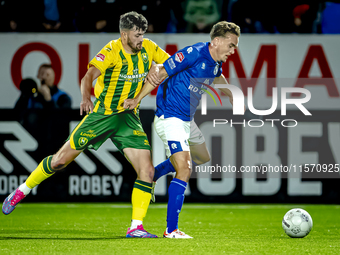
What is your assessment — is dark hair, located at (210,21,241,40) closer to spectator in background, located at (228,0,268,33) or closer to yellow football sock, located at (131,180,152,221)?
yellow football sock, located at (131,180,152,221)

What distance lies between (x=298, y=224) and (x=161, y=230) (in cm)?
136

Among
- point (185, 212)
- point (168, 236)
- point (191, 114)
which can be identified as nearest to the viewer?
point (168, 236)

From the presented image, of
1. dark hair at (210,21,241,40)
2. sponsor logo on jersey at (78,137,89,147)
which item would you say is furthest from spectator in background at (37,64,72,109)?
dark hair at (210,21,241,40)

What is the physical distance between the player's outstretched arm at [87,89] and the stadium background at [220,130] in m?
3.33

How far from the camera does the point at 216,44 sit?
4.44 m

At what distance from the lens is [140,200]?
175 inches

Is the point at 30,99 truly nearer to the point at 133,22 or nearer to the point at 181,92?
the point at 133,22

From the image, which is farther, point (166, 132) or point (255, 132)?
point (255, 132)

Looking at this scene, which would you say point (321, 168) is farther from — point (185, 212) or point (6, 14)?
point (6, 14)

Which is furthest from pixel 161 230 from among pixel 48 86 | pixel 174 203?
pixel 48 86

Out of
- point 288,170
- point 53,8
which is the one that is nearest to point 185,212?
point 288,170

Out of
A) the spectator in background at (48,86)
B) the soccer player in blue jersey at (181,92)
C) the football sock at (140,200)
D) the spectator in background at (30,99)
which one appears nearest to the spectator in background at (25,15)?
the spectator in background at (48,86)

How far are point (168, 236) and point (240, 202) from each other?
13.0 feet

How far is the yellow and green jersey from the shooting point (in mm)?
4727
